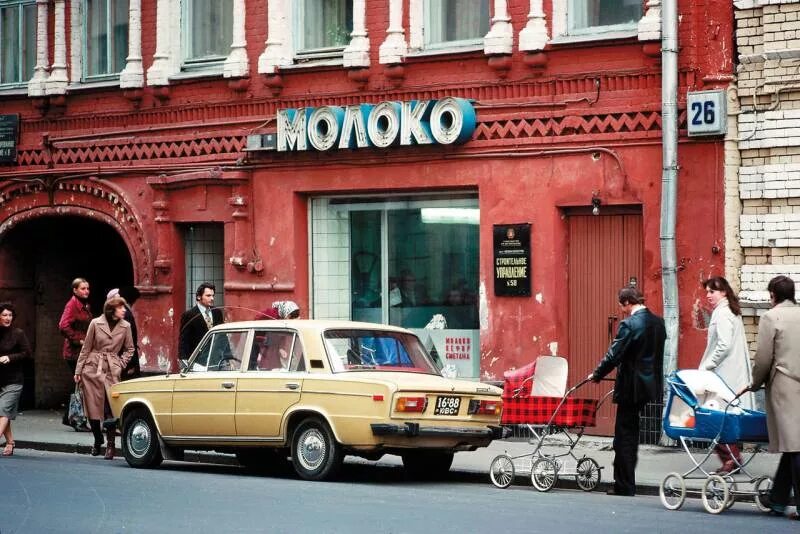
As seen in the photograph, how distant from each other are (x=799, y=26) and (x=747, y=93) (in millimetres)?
910

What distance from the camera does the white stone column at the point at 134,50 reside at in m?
24.8

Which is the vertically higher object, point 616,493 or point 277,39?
point 277,39

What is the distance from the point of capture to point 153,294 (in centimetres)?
2464

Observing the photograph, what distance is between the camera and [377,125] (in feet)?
71.5

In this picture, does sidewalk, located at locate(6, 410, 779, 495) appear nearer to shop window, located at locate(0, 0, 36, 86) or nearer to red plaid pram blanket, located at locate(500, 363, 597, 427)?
red plaid pram blanket, located at locate(500, 363, 597, 427)

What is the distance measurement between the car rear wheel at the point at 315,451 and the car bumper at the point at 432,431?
596mm

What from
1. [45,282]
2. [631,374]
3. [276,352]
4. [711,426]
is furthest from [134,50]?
[711,426]

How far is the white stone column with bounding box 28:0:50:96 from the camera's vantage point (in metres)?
26.0

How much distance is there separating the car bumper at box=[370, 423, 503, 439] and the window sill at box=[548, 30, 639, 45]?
5.72 meters

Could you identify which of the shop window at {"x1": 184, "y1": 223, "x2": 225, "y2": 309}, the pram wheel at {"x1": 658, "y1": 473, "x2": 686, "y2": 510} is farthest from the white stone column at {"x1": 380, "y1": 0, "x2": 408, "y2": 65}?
the pram wheel at {"x1": 658, "y1": 473, "x2": 686, "y2": 510}

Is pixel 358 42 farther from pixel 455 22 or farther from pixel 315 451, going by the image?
pixel 315 451

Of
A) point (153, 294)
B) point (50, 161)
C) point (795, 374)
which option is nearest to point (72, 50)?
point (50, 161)

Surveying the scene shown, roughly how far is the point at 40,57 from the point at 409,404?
12.7m

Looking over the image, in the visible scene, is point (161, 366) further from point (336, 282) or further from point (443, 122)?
point (443, 122)
